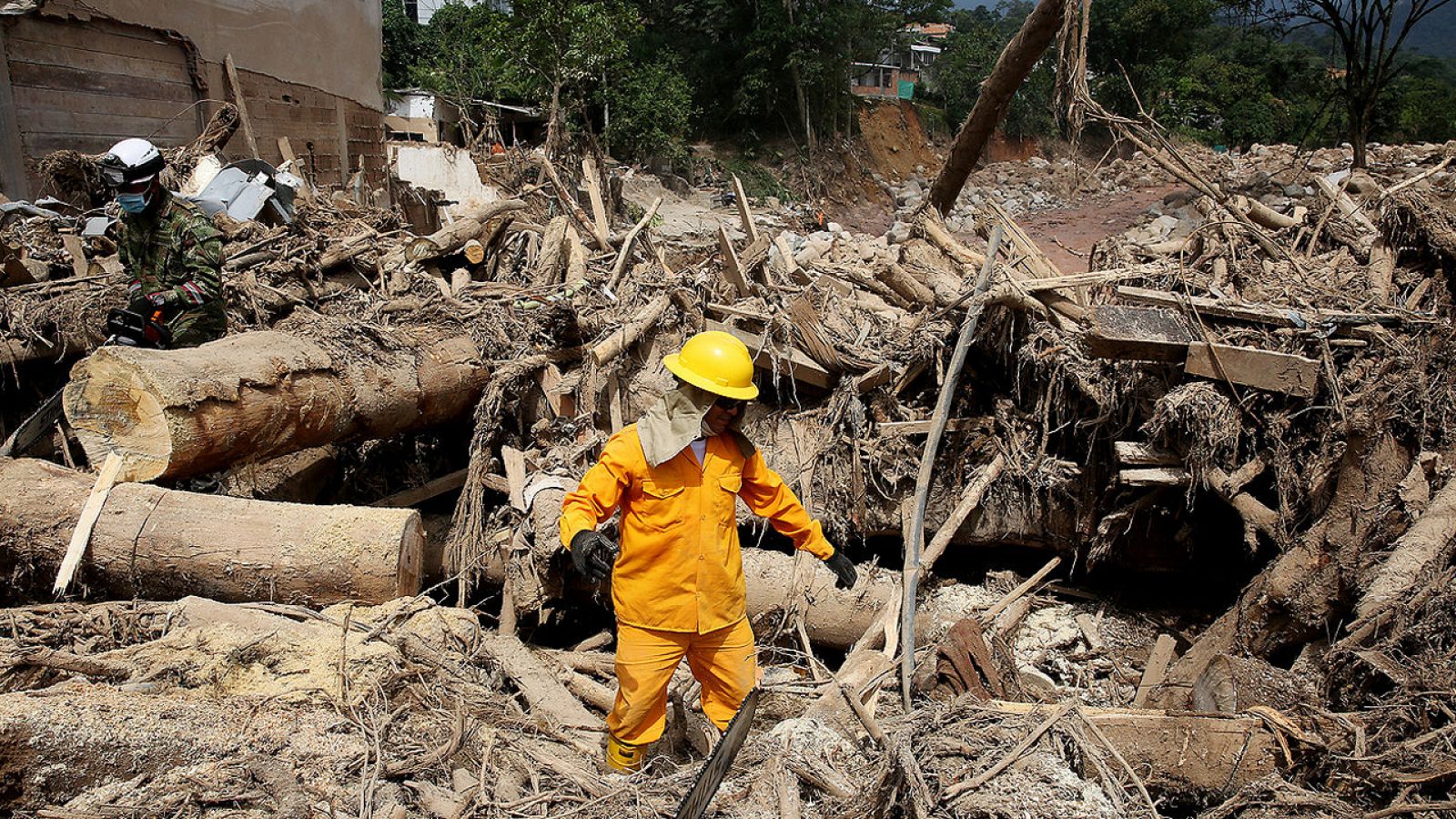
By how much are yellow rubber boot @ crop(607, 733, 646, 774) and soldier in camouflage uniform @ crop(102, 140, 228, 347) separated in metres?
3.36

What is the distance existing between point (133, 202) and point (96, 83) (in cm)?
507

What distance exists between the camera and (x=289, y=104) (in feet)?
36.9

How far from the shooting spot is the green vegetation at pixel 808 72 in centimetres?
2322

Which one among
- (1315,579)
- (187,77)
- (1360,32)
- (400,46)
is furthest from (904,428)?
(400,46)

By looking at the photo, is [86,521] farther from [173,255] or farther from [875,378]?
[875,378]

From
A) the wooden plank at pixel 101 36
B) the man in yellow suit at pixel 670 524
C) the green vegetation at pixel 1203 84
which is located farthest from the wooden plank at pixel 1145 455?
the green vegetation at pixel 1203 84

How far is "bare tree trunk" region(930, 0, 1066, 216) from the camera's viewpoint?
6988 millimetres

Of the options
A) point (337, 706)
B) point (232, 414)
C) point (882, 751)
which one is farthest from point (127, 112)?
point (882, 751)

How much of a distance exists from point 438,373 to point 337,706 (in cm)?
248

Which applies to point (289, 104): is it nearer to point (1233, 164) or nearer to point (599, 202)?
point (599, 202)

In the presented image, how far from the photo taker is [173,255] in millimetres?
4863

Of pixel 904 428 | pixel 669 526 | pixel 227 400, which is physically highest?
pixel 227 400

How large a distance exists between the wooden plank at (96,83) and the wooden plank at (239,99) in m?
0.43

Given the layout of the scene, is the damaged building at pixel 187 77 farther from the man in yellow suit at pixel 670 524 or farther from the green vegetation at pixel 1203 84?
the green vegetation at pixel 1203 84
